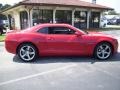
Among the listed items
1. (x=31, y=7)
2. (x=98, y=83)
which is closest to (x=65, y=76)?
(x=98, y=83)

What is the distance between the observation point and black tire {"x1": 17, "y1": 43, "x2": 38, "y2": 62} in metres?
8.00

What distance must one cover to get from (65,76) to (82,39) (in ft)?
7.72

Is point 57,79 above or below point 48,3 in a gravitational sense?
below

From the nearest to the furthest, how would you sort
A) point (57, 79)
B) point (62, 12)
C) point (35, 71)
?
point (57, 79) → point (35, 71) → point (62, 12)

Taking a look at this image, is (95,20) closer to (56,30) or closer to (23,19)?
(23,19)

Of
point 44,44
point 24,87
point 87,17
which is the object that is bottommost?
point 24,87

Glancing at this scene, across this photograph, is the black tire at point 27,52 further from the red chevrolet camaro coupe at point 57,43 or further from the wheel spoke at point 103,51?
the wheel spoke at point 103,51

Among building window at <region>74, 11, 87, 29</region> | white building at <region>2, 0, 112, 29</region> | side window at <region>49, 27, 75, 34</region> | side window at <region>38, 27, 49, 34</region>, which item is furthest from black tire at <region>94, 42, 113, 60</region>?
building window at <region>74, 11, 87, 29</region>

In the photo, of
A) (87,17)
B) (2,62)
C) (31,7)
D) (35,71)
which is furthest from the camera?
(87,17)

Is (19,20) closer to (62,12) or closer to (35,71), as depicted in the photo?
(62,12)

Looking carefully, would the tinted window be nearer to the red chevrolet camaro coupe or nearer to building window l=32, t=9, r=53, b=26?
the red chevrolet camaro coupe

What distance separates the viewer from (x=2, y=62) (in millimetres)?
8023

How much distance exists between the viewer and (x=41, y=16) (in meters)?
23.8

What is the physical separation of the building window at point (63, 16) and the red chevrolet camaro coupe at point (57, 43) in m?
17.4
